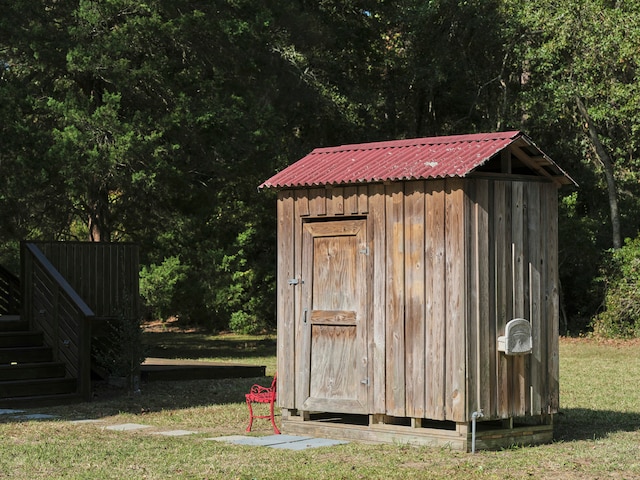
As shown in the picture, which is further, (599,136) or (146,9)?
(599,136)

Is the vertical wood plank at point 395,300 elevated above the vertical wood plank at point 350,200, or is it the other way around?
the vertical wood plank at point 350,200

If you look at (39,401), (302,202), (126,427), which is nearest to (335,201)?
(302,202)

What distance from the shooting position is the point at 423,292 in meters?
10.2

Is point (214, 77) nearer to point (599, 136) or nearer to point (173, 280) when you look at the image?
point (173, 280)

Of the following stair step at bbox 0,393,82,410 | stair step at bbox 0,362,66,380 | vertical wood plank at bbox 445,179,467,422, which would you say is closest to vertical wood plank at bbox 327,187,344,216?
vertical wood plank at bbox 445,179,467,422

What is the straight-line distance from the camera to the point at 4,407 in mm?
13531

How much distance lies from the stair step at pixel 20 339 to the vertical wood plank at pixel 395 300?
253 inches

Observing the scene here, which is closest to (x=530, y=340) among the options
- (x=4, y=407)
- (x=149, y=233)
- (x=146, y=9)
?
(x=4, y=407)

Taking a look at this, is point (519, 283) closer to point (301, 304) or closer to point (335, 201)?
point (335, 201)

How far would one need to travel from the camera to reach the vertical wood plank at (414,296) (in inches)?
401

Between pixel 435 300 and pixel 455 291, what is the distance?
9.1 inches

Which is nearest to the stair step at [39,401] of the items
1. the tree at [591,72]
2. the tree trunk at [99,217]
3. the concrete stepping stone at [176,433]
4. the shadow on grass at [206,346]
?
the concrete stepping stone at [176,433]

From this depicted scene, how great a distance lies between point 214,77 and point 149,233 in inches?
201

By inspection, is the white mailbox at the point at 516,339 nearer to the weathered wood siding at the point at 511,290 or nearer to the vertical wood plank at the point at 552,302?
the weathered wood siding at the point at 511,290
